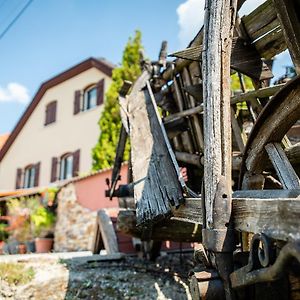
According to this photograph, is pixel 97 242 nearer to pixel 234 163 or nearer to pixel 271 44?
pixel 234 163

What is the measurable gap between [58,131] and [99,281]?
1263 centimetres

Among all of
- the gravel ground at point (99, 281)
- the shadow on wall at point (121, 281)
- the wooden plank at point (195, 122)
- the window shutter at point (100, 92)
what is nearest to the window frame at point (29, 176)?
the window shutter at point (100, 92)

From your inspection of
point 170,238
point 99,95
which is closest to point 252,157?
point 170,238

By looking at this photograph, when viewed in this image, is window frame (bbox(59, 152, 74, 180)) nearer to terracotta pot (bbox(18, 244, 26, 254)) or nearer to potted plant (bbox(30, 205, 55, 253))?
potted plant (bbox(30, 205, 55, 253))

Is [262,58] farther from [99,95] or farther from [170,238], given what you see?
[99,95]

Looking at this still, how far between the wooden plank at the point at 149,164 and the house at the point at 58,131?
10.0 meters

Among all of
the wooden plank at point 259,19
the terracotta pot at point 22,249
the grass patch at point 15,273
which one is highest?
the wooden plank at point 259,19

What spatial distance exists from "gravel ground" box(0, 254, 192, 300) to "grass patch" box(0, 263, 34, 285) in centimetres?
7

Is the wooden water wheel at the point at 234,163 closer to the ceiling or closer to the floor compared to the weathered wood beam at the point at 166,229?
closer to the ceiling

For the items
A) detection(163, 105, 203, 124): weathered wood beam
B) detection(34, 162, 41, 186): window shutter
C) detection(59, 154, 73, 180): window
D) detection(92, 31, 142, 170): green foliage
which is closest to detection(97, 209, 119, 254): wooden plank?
detection(163, 105, 203, 124): weathered wood beam

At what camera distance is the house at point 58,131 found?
14336mm

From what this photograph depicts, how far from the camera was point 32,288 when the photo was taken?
372cm

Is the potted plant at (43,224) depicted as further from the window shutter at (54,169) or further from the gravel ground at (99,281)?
the gravel ground at (99,281)

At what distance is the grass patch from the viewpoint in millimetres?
3782
